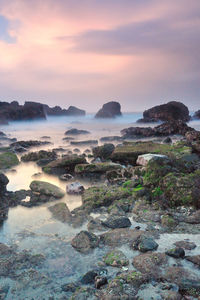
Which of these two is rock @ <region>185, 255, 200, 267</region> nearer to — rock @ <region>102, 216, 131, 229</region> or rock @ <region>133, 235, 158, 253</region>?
rock @ <region>133, 235, 158, 253</region>

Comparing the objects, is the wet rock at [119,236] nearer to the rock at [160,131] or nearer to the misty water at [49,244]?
the misty water at [49,244]

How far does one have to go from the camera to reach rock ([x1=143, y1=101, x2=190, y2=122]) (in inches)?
1879

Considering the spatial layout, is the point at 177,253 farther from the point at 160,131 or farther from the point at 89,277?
the point at 160,131

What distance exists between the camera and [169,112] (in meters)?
48.2

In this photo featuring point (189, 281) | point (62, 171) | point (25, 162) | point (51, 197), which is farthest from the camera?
point (25, 162)

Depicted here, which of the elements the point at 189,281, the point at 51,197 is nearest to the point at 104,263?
the point at 189,281

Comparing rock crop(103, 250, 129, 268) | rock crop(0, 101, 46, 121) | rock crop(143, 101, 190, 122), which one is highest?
rock crop(0, 101, 46, 121)

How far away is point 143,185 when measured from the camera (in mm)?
7781

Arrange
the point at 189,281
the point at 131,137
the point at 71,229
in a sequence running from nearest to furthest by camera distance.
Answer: the point at 189,281 < the point at 71,229 < the point at 131,137

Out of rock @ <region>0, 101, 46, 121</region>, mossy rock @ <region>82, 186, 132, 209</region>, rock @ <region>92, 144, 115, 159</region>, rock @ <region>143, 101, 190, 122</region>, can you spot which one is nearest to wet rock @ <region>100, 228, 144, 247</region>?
mossy rock @ <region>82, 186, 132, 209</region>

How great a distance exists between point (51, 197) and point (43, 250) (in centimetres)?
269

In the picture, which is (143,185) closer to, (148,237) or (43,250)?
(148,237)

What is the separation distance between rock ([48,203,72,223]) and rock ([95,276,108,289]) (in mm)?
2294

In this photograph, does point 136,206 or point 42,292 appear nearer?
point 42,292
